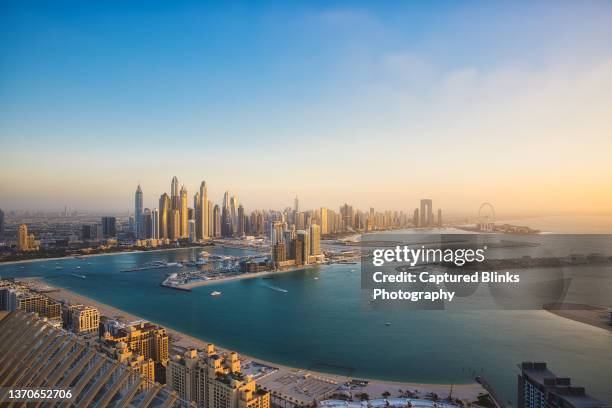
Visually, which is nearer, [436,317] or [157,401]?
[157,401]

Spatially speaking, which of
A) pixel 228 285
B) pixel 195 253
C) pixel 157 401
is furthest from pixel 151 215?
pixel 157 401

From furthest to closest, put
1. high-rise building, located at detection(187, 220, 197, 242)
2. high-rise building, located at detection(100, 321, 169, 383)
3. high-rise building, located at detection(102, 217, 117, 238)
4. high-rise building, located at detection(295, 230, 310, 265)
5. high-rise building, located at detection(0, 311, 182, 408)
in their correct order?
high-rise building, located at detection(187, 220, 197, 242), high-rise building, located at detection(102, 217, 117, 238), high-rise building, located at detection(295, 230, 310, 265), high-rise building, located at detection(100, 321, 169, 383), high-rise building, located at detection(0, 311, 182, 408)

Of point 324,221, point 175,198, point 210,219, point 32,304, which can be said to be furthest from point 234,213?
point 32,304

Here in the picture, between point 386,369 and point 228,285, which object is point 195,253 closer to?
point 228,285

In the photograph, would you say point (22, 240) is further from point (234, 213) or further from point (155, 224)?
point (234, 213)

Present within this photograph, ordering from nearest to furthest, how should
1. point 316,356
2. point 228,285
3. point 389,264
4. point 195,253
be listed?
point 316,356 < point 228,285 < point 389,264 < point 195,253

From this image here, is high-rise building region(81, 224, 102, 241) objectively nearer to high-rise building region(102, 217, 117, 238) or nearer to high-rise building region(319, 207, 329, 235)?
high-rise building region(102, 217, 117, 238)

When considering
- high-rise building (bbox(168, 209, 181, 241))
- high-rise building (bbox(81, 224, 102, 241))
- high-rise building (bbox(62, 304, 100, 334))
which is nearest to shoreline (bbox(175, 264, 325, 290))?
high-rise building (bbox(62, 304, 100, 334))
